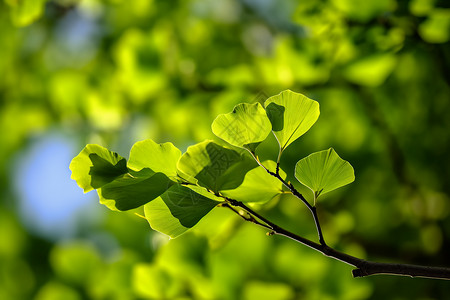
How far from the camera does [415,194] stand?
0.77 meters

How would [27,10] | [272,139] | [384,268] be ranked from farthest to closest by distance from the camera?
[272,139] < [27,10] < [384,268]

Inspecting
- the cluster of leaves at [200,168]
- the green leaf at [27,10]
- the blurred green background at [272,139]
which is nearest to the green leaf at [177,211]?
the cluster of leaves at [200,168]

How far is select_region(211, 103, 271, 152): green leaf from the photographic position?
0.26 m

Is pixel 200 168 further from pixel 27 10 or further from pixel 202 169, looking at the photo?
pixel 27 10

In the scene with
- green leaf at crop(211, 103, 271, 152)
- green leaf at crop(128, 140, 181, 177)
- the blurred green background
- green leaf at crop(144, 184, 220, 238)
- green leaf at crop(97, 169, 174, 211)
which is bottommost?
the blurred green background

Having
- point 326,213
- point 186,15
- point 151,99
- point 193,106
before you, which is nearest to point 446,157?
point 326,213

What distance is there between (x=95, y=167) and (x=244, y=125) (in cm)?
10

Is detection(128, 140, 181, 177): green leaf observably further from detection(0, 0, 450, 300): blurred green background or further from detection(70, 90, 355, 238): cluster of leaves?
detection(0, 0, 450, 300): blurred green background

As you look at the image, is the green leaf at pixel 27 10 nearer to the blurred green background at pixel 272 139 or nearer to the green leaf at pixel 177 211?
the blurred green background at pixel 272 139

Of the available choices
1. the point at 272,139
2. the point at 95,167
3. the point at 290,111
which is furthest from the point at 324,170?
the point at 272,139

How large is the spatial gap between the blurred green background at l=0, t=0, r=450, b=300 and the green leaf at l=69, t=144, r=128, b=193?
0.14 m

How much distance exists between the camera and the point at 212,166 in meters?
0.27

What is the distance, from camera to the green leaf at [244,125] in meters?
0.26

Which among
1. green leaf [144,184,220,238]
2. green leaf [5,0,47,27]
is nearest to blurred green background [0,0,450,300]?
green leaf [5,0,47,27]
